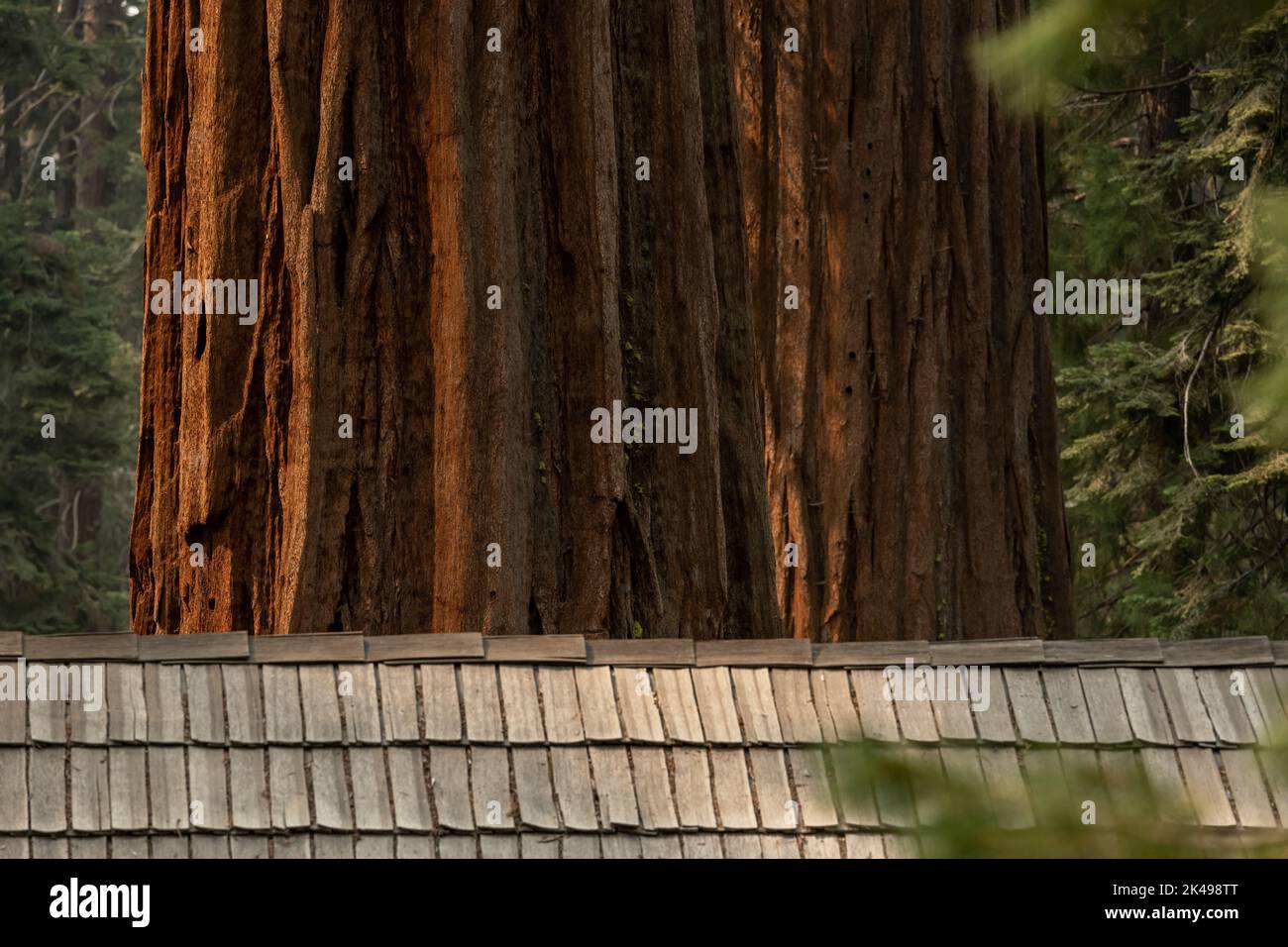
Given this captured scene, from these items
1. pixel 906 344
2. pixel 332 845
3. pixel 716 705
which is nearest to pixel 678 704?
pixel 716 705

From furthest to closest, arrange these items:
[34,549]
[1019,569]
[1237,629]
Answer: [34,549], [1237,629], [1019,569]

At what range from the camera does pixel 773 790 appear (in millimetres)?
3826

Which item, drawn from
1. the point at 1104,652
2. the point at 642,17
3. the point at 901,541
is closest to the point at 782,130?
the point at 901,541

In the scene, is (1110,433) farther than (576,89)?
Yes

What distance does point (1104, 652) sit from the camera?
412cm

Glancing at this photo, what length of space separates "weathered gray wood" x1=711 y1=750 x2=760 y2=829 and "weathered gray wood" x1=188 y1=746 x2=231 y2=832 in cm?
101

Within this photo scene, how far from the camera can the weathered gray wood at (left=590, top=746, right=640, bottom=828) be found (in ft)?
12.2

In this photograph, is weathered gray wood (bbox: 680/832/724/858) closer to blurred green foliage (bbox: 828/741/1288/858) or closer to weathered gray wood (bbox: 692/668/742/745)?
weathered gray wood (bbox: 692/668/742/745)

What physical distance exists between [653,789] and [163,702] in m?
1.04

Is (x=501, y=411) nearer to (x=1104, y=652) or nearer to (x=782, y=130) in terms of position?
(x=1104, y=652)

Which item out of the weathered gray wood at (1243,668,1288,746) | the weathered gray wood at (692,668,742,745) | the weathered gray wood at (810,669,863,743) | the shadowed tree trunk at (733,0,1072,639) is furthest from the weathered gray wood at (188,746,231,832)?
the shadowed tree trunk at (733,0,1072,639)

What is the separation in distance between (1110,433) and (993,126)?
5.24 metres

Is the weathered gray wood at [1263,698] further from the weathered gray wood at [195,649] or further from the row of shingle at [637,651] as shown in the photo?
the weathered gray wood at [195,649]

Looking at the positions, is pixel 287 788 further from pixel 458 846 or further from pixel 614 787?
pixel 614 787
